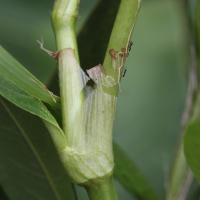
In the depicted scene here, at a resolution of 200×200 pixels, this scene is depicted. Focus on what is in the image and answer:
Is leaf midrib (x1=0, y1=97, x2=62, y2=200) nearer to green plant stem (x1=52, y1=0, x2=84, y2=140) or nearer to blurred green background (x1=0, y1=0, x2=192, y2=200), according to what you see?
green plant stem (x1=52, y1=0, x2=84, y2=140)

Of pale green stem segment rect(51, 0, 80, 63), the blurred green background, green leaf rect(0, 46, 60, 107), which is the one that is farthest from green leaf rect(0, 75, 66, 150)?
the blurred green background

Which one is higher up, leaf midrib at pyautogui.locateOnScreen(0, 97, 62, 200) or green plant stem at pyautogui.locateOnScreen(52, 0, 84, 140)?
green plant stem at pyautogui.locateOnScreen(52, 0, 84, 140)

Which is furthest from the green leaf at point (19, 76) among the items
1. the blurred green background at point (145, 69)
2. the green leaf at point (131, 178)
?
the blurred green background at point (145, 69)

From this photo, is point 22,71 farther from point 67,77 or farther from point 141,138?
point 141,138

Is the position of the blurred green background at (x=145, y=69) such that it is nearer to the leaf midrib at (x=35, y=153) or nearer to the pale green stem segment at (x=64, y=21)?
the leaf midrib at (x=35, y=153)

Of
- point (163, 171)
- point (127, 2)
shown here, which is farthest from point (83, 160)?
point (163, 171)

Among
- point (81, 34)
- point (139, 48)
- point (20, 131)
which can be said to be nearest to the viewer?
point (20, 131)
